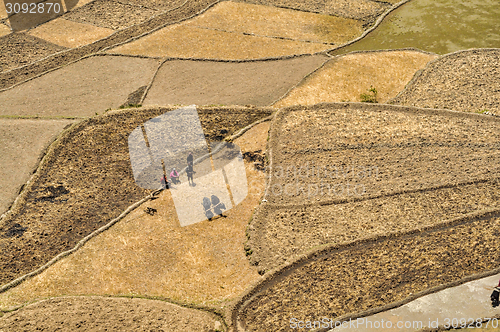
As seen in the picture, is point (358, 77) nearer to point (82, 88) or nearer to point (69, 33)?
point (82, 88)

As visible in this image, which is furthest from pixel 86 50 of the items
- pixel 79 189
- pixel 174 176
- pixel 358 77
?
pixel 358 77

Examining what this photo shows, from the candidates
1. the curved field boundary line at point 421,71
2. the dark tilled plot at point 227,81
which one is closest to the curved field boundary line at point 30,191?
the dark tilled plot at point 227,81

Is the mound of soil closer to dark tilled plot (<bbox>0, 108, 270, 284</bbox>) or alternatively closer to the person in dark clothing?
dark tilled plot (<bbox>0, 108, 270, 284</bbox>)

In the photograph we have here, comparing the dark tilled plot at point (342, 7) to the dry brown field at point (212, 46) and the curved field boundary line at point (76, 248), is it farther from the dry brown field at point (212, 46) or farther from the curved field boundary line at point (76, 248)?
the curved field boundary line at point (76, 248)

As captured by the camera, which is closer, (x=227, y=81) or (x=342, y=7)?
(x=227, y=81)

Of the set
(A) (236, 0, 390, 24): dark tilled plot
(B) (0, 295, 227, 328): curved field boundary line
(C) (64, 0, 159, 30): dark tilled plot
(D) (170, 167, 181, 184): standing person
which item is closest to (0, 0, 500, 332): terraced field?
(B) (0, 295, 227, 328): curved field boundary line

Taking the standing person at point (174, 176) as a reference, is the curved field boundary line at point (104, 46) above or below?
above
